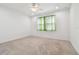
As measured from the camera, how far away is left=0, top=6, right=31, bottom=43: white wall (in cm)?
243

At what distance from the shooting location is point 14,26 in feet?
8.05

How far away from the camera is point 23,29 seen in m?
2.47

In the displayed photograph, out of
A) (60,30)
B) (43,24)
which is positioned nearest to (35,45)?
(43,24)

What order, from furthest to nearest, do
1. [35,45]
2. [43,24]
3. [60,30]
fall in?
[60,30]
[35,45]
[43,24]

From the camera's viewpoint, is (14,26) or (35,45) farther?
(35,45)

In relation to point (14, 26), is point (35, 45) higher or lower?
lower

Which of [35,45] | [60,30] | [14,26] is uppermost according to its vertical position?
[14,26]

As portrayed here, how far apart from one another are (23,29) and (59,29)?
1.66 meters

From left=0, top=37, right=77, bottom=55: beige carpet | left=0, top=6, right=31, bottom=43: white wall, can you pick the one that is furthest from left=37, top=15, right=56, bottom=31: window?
left=0, top=37, right=77, bottom=55: beige carpet

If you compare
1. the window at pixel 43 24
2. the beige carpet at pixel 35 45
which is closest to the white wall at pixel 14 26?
the beige carpet at pixel 35 45

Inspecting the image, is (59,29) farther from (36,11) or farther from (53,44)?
(36,11)

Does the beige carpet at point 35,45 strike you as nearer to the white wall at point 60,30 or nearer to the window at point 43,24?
the white wall at point 60,30

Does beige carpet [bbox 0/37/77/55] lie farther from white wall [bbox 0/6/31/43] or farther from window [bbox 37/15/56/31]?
window [bbox 37/15/56/31]

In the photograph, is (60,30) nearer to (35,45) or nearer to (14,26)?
(35,45)
